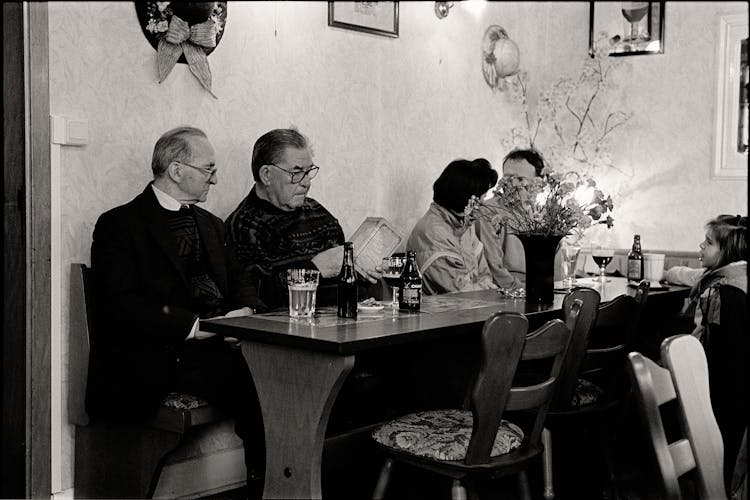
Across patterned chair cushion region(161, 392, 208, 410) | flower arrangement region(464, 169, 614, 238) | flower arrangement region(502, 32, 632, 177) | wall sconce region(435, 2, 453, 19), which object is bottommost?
patterned chair cushion region(161, 392, 208, 410)

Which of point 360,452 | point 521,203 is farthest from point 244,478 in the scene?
point 521,203

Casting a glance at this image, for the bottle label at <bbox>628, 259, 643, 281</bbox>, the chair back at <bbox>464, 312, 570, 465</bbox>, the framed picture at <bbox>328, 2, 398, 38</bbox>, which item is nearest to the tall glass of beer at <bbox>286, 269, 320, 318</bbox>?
the chair back at <bbox>464, 312, 570, 465</bbox>

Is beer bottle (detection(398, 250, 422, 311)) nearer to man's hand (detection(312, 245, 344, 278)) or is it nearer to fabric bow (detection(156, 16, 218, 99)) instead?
man's hand (detection(312, 245, 344, 278))

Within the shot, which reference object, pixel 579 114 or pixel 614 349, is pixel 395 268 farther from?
pixel 579 114

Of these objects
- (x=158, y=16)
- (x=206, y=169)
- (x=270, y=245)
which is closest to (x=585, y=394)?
(x=270, y=245)

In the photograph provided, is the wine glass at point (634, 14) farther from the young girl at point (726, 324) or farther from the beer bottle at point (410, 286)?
the beer bottle at point (410, 286)

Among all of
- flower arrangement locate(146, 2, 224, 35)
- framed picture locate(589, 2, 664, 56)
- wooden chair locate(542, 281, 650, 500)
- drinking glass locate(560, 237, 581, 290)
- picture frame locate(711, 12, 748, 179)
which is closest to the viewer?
wooden chair locate(542, 281, 650, 500)

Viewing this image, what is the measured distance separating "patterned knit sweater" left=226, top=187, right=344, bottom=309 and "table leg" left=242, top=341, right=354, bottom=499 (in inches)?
42.4

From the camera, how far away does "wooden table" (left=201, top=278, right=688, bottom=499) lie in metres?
2.39

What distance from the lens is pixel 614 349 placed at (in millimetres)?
3109

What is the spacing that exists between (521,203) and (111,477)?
1.83m

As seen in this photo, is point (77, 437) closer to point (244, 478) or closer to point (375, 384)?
point (244, 478)

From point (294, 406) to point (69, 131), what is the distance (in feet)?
4.78

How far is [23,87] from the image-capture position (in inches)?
121
